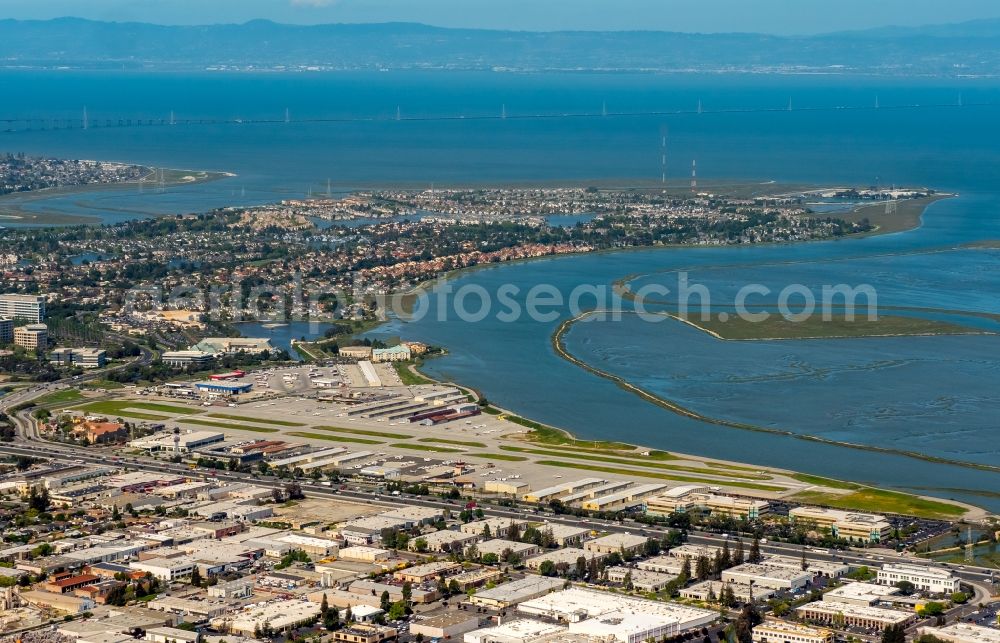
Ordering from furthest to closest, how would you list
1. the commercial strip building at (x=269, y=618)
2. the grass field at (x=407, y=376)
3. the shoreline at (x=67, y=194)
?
the shoreline at (x=67, y=194) → the grass field at (x=407, y=376) → the commercial strip building at (x=269, y=618)

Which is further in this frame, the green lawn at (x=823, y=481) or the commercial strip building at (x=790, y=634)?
the green lawn at (x=823, y=481)

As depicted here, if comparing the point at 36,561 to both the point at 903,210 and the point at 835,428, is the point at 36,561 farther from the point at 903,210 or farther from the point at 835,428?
the point at 903,210

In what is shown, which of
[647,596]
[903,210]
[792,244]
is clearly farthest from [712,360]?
[903,210]

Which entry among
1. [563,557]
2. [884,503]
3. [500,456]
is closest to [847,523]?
[884,503]

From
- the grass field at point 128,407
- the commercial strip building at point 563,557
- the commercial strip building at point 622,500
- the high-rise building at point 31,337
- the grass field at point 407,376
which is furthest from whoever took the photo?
the high-rise building at point 31,337

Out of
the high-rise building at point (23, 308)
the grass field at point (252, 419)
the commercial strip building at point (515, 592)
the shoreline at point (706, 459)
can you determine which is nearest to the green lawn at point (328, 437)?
the grass field at point (252, 419)

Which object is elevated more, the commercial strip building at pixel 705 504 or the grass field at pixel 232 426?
the grass field at pixel 232 426

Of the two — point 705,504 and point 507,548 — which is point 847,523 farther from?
point 507,548

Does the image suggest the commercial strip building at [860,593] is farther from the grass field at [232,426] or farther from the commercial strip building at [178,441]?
the grass field at [232,426]
